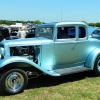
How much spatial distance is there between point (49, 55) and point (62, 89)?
42.7 inches

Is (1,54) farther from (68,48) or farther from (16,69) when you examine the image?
(68,48)

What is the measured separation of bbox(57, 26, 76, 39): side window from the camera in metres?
5.92

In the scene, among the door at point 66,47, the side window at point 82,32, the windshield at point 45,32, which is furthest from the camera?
the side window at point 82,32

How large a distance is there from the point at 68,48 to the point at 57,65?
627 mm

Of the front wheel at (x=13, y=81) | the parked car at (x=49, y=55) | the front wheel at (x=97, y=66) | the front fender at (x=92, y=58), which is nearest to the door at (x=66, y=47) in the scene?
the parked car at (x=49, y=55)

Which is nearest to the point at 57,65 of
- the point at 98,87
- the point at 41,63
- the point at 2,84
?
the point at 41,63

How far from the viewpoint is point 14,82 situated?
196 inches

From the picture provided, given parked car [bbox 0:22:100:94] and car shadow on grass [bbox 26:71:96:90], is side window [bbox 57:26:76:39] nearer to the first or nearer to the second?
parked car [bbox 0:22:100:94]

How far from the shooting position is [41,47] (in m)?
5.66

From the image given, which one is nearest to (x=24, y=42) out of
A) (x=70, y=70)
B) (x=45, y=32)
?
(x=45, y=32)

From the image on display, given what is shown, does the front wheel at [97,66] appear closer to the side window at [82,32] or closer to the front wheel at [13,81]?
the side window at [82,32]

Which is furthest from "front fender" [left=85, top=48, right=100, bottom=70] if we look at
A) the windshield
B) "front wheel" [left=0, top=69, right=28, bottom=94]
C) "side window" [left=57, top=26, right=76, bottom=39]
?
"front wheel" [left=0, top=69, right=28, bottom=94]

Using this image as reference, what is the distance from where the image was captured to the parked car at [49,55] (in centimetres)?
496

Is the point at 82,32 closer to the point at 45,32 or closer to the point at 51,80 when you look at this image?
the point at 45,32
